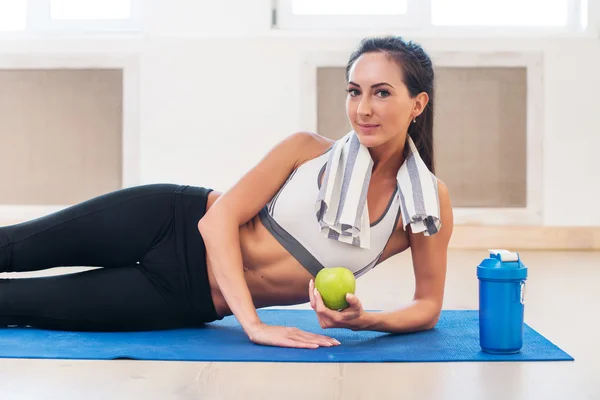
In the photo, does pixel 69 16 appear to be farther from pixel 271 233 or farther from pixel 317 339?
pixel 317 339

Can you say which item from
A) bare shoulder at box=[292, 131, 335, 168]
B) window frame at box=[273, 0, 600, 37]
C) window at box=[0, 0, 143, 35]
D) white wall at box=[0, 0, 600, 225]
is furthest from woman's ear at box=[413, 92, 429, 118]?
window at box=[0, 0, 143, 35]

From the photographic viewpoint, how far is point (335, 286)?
1.71 metres

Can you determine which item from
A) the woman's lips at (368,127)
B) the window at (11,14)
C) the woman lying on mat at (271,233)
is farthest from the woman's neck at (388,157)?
the window at (11,14)

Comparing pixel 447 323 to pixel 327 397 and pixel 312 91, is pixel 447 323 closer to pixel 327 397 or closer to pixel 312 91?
pixel 327 397

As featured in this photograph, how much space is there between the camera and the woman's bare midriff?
198cm

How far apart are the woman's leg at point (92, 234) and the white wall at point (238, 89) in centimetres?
285

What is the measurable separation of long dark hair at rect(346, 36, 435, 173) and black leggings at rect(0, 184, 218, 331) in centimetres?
59

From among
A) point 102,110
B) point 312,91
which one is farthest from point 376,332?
point 102,110

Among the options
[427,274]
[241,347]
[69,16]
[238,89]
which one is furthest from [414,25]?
[241,347]

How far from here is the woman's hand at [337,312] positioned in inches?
67.6

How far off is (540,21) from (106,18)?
2.78 meters

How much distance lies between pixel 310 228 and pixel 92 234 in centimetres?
58

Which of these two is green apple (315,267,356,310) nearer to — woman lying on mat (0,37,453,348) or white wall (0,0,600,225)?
woman lying on mat (0,37,453,348)

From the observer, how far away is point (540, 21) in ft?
16.6
